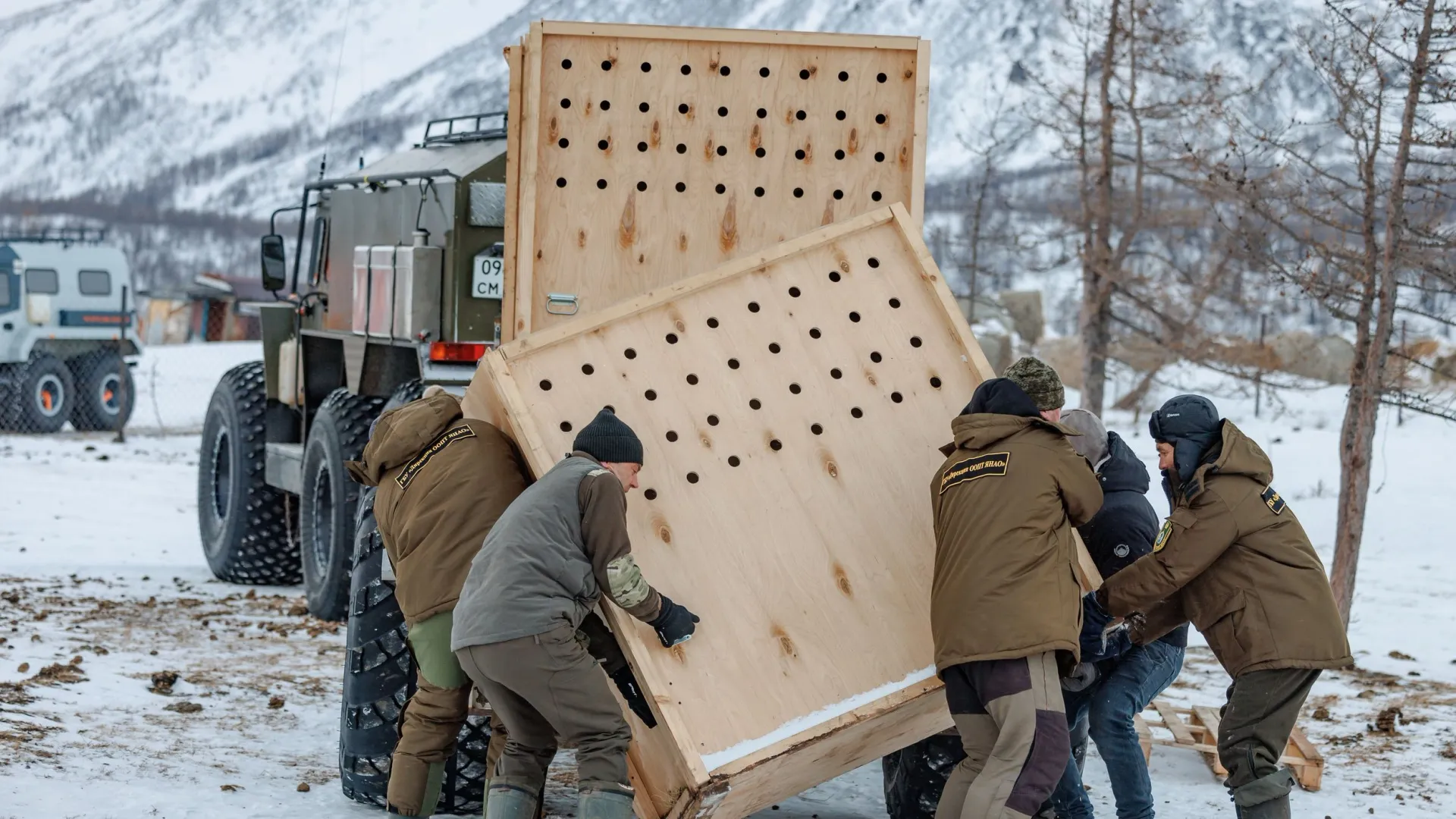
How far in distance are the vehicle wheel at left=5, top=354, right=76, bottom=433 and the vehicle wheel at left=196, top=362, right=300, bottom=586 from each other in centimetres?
1239

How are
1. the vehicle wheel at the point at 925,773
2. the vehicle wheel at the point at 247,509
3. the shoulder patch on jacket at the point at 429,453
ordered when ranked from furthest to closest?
1. the vehicle wheel at the point at 247,509
2. the vehicle wheel at the point at 925,773
3. the shoulder patch on jacket at the point at 429,453

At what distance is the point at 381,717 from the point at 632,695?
128 cm

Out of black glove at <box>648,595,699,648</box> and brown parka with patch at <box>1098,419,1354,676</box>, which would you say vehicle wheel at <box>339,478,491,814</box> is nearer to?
black glove at <box>648,595,699,648</box>

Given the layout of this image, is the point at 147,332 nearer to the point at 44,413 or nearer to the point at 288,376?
the point at 44,413

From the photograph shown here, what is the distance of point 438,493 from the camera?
5246 mm

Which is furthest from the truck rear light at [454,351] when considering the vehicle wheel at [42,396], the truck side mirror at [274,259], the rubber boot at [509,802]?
the vehicle wheel at [42,396]

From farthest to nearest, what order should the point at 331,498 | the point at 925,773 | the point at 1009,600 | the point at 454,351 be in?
the point at 331,498
the point at 454,351
the point at 925,773
the point at 1009,600

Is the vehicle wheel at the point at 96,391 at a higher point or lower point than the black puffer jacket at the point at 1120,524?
lower

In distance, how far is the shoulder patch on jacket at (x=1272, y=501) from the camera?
5082mm

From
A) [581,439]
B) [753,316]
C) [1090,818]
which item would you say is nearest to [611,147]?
[753,316]

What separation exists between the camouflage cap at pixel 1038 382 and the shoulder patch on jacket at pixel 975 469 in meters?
0.35

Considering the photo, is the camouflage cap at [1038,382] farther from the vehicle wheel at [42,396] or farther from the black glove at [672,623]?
the vehicle wheel at [42,396]

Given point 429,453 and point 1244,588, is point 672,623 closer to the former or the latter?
point 429,453

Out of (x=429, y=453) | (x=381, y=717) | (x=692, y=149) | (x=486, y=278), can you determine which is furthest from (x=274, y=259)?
(x=429, y=453)
